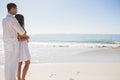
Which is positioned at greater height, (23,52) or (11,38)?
(11,38)

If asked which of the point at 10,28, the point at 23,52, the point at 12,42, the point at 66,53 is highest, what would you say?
the point at 10,28

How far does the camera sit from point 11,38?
13.7ft

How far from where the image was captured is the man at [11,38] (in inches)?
163

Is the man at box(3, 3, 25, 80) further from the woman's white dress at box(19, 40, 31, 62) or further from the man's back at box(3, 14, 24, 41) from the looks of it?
A: the woman's white dress at box(19, 40, 31, 62)

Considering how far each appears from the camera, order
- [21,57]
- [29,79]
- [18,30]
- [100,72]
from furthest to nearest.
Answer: [100,72], [29,79], [21,57], [18,30]

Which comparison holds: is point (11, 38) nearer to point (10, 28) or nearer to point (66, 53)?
point (10, 28)

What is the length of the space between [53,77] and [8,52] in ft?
6.45

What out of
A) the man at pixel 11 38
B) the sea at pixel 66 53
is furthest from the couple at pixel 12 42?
the sea at pixel 66 53

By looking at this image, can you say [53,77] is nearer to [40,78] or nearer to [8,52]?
[40,78]

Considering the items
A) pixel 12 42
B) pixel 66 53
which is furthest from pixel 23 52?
pixel 66 53

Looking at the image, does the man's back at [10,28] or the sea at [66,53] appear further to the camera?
the sea at [66,53]

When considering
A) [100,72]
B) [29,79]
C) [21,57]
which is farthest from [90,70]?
[21,57]

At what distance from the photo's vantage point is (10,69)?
14.1 ft

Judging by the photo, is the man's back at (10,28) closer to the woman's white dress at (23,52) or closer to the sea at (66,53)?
the woman's white dress at (23,52)
